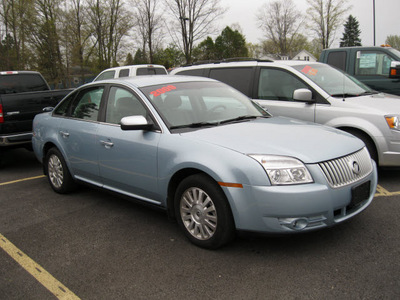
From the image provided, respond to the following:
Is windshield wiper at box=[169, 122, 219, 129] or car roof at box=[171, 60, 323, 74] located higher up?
car roof at box=[171, 60, 323, 74]

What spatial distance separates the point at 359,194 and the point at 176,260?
172 centimetres

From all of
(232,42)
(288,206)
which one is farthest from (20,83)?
(232,42)

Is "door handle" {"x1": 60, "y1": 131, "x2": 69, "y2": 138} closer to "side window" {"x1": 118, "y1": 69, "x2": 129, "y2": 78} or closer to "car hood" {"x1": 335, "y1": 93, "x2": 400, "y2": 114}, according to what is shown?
"car hood" {"x1": 335, "y1": 93, "x2": 400, "y2": 114}

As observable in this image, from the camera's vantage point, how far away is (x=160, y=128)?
3.87m

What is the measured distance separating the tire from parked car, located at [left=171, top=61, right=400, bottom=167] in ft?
9.26

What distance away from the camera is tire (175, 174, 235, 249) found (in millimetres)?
3285

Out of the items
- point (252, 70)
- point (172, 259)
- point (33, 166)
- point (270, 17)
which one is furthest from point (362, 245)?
point (270, 17)

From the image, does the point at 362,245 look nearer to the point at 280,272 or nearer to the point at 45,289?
the point at 280,272

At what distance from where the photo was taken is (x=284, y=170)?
3.12 m

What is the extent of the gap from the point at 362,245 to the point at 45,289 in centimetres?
270

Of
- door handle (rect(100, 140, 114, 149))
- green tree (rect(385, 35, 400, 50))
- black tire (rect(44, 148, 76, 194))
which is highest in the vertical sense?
green tree (rect(385, 35, 400, 50))

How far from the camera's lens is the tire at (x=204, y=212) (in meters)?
3.29

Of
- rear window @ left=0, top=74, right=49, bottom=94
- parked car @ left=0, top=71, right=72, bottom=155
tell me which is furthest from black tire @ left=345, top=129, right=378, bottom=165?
rear window @ left=0, top=74, right=49, bottom=94

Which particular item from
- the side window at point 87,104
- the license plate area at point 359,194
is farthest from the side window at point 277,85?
the side window at point 87,104
